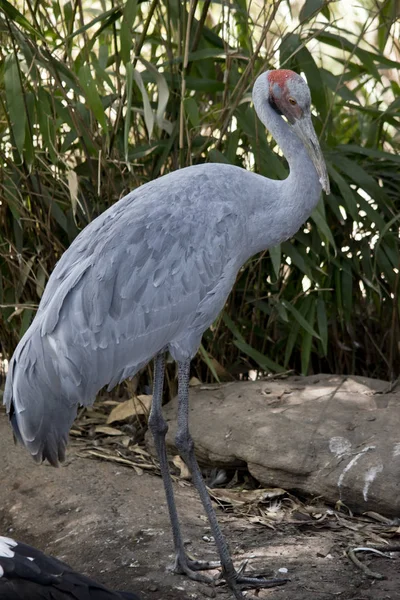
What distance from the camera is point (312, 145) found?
4.36 meters

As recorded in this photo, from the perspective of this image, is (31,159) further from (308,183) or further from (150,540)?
(150,540)

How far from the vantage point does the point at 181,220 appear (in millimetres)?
4242

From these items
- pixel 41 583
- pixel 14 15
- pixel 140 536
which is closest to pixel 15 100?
pixel 14 15

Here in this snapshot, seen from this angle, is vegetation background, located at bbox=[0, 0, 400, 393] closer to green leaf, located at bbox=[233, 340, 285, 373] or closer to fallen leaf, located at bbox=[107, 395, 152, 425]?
green leaf, located at bbox=[233, 340, 285, 373]

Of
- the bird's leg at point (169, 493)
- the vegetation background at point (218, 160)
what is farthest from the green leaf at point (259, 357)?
the bird's leg at point (169, 493)

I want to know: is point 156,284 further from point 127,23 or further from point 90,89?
point 127,23

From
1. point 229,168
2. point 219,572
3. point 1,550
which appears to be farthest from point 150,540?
point 229,168

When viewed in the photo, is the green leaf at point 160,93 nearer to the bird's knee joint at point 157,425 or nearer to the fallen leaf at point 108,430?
the bird's knee joint at point 157,425

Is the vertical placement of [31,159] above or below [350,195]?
above

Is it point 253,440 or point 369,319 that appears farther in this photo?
point 369,319

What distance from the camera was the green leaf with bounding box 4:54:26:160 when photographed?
507 cm

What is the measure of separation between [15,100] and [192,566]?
99.2 inches

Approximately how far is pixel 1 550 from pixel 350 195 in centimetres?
315

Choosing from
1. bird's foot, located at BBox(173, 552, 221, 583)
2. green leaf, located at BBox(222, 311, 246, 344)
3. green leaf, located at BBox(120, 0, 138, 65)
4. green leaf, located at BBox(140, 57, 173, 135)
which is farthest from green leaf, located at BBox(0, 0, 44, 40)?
bird's foot, located at BBox(173, 552, 221, 583)
